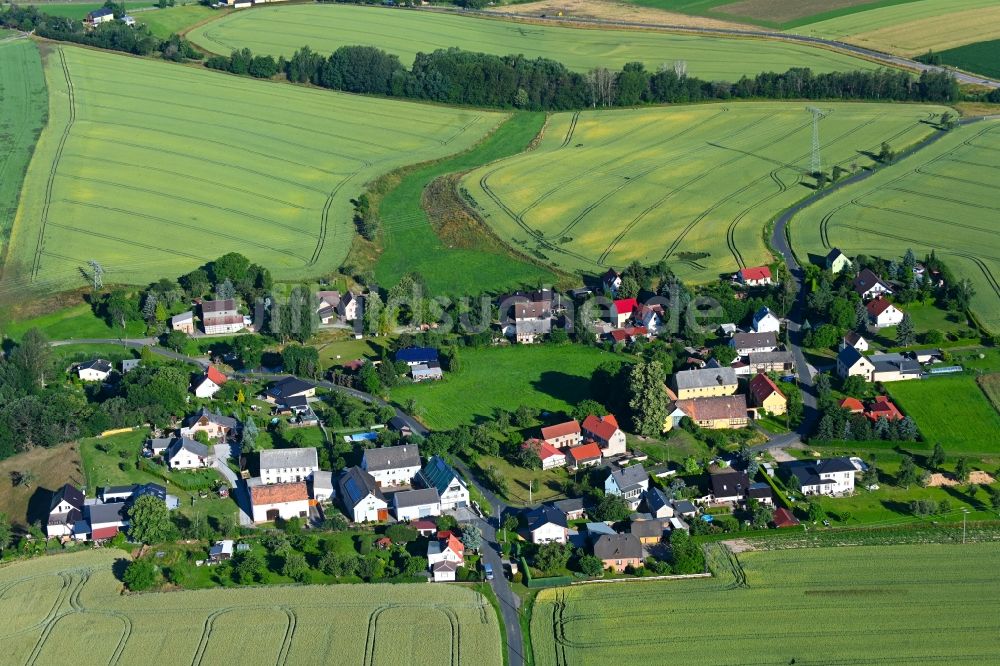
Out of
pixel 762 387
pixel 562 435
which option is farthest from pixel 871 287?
pixel 562 435

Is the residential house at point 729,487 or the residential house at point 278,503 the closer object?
the residential house at point 278,503

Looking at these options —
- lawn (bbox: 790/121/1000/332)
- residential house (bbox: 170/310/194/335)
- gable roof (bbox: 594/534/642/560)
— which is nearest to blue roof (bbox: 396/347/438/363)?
residential house (bbox: 170/310/194/335)

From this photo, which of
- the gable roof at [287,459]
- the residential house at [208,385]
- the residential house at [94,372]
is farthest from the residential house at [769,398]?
the residential house at [94,372]

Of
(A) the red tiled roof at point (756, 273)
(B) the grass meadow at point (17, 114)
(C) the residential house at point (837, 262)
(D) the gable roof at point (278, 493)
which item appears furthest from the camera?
(B) the grass meadow at point (17, 114)

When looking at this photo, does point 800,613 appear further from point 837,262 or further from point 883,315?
point 837,262

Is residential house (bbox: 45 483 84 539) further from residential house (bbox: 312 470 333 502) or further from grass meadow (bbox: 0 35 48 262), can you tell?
grass meadow (bbox: 0 35 48 262)

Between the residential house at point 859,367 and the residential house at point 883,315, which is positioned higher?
the residential house at point 883,315

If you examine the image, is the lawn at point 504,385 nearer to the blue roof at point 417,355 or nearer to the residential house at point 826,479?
the blue roof at point 417,355

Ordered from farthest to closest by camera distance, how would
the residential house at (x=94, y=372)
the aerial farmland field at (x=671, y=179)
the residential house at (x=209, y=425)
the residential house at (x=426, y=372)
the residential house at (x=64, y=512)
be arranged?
the aerial farmland field at (x=671, y=179), the residential house at (x=94, y=372), the residential house at (x=426, y=372), the residential house at (x=209, y=425), the residential house at (x=64, y=512)
